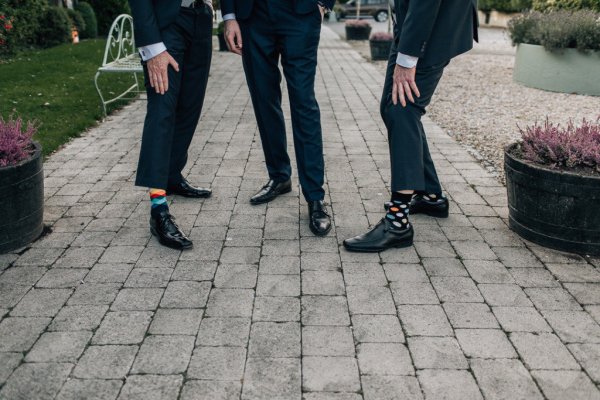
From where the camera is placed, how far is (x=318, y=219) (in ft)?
12.0

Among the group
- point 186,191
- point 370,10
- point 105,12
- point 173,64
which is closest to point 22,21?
point 105,12

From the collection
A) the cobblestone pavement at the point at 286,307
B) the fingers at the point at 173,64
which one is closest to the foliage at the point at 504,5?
the cobblestone pavement at the point at 286,307

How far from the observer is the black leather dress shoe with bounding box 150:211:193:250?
11.1 feet

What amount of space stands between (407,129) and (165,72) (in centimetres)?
142

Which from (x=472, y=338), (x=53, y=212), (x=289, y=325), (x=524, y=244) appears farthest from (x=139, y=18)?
(x=524, y=244)

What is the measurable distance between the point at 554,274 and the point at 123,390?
2280mm

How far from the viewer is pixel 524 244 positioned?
350 centimetres

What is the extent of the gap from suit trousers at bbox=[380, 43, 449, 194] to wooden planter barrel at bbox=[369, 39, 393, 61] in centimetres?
931

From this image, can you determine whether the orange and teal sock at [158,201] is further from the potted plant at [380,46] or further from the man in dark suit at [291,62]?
the potted plant at [380,46]

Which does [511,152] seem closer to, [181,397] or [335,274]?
[335,274]

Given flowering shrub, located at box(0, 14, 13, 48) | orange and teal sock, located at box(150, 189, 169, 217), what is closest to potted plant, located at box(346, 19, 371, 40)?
flowering shrub, located at box(0, 14, 13, 48)

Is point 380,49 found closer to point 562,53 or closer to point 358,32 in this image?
point 562,53

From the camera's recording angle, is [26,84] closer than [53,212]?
No

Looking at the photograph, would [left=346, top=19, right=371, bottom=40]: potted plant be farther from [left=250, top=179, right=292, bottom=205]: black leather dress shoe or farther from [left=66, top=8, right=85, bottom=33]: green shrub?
[left=250, top=179, right=292, bottom=205]: black leather dress shoe
